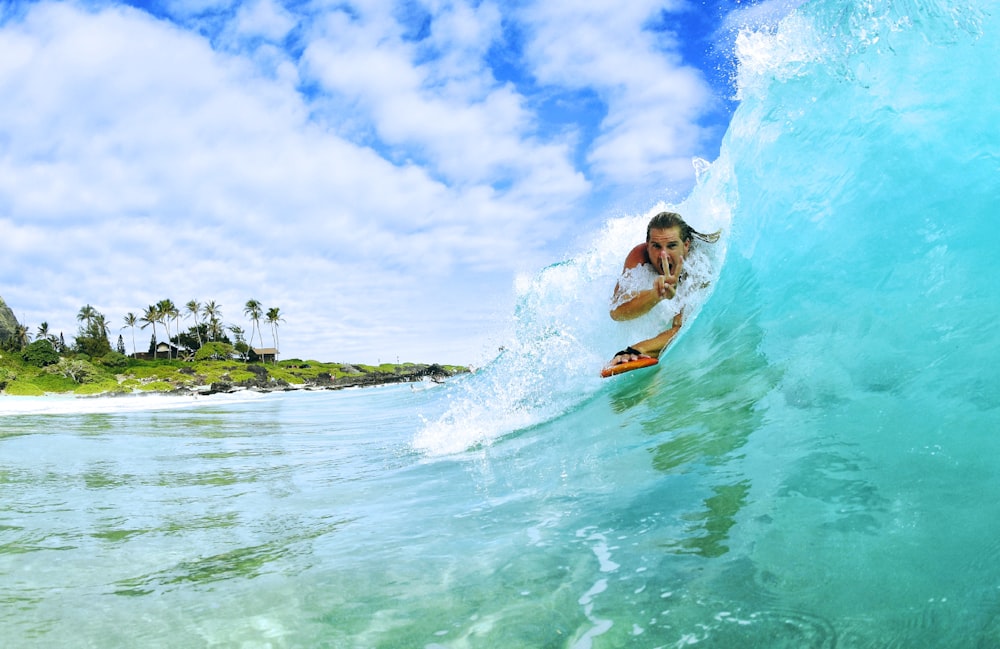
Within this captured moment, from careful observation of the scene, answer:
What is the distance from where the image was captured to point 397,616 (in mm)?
2719

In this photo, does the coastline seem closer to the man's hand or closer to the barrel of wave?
the barrel of wave

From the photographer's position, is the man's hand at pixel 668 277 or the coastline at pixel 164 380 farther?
the coastline at pixel 164 380

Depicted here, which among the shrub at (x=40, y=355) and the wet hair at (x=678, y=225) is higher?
the shrub at (x=40, y=355)

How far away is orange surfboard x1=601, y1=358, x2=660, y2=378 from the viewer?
8656 mm

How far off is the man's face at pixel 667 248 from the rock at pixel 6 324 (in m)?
96.5

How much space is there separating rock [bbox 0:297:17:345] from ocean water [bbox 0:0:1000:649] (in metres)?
94.8

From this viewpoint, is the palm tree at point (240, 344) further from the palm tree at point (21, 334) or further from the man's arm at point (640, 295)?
the man's arm at point (640, 295)

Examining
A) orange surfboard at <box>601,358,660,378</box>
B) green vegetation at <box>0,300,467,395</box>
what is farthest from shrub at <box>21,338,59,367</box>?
orange surfboard at <box>601,358,660,378</box>

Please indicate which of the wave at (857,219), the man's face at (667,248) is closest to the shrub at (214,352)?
the wave at (857,219)

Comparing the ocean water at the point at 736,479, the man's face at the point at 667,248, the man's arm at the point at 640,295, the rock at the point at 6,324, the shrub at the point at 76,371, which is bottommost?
the ocean water at the point at 736,479

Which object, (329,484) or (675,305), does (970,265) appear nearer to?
(675,305)

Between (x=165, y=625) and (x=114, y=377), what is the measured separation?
73.6 metres

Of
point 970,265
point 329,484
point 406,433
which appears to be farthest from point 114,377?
point 970,265

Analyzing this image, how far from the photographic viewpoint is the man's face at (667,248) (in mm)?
8875
